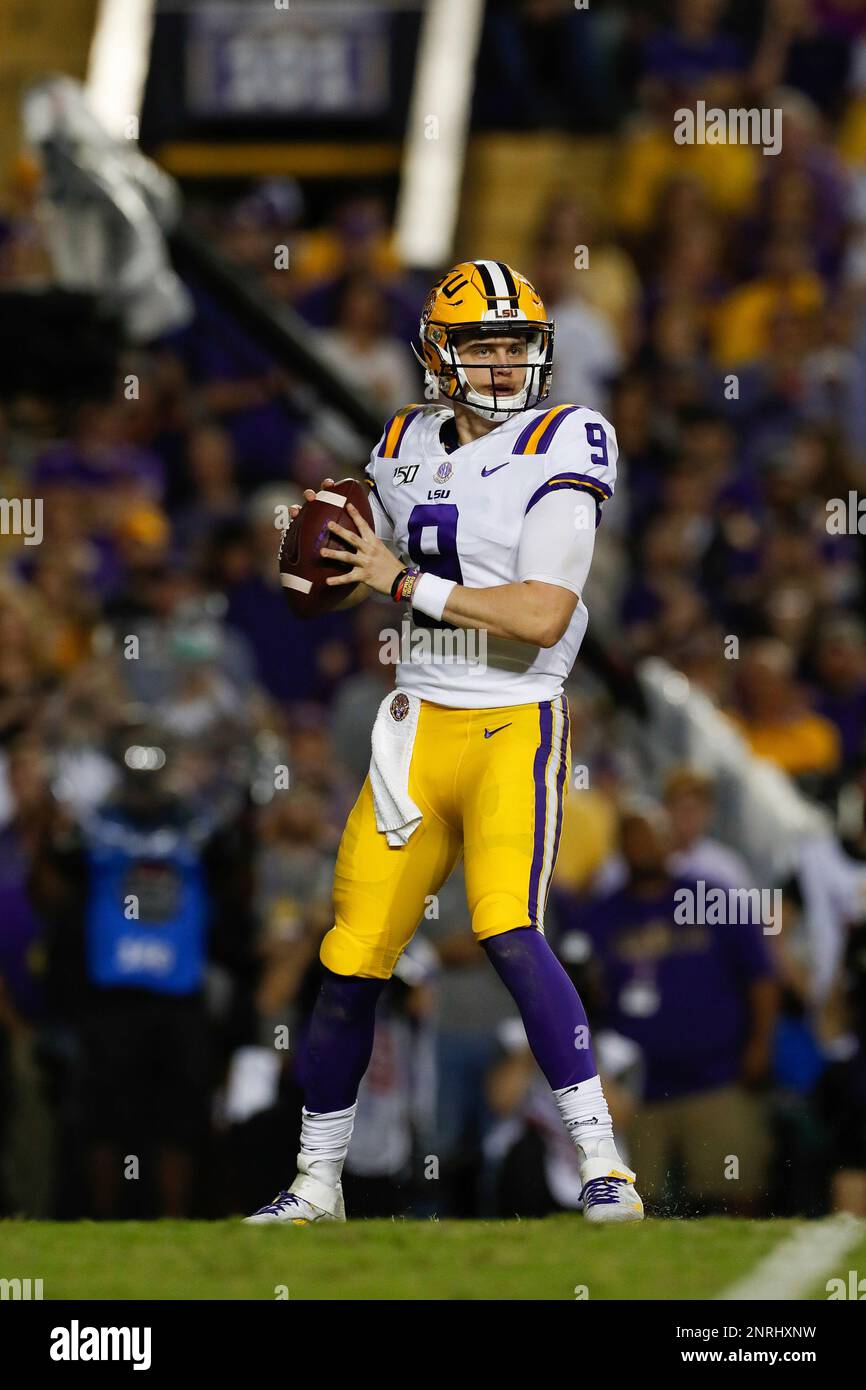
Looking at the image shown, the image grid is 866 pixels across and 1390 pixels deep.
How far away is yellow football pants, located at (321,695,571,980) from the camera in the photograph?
19.9 feet

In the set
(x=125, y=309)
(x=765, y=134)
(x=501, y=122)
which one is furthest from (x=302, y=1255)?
(x=501, y=122)

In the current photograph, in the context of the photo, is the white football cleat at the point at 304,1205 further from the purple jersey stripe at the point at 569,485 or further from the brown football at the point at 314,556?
the purple jersey stripe at the point at 569,485

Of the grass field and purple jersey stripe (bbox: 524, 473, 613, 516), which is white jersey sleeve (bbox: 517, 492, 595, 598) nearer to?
purple jersey stripe (bbox: 524, 473, 613, 516)

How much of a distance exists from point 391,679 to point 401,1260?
5045 mm

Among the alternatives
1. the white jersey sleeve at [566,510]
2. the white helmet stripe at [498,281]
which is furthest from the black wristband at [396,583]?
the white helmet stripe at [498,281]

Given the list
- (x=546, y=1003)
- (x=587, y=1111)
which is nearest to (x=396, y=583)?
(x=546, y=1003)

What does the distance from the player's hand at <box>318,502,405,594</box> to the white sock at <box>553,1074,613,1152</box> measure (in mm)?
1253

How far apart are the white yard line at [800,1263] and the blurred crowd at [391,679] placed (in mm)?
1909

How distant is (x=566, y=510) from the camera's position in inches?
237

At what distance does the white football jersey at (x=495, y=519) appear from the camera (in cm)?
608

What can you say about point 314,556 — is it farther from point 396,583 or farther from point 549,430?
point 549,430

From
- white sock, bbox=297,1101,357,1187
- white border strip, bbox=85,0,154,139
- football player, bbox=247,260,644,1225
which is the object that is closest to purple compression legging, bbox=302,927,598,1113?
football player, bbox=247,260,644,1225

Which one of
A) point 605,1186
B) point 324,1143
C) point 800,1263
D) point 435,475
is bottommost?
point 800,1263
